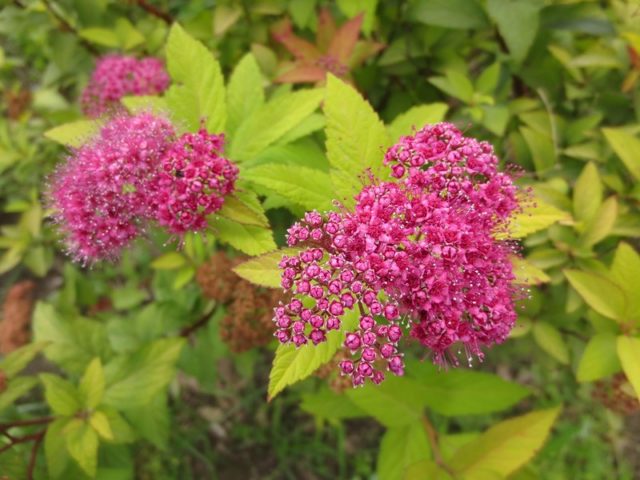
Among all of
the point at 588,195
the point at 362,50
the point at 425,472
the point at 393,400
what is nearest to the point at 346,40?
the point at 362,50

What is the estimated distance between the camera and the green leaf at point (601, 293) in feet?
6.35

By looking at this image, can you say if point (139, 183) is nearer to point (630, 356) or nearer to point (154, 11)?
point (154, 11)

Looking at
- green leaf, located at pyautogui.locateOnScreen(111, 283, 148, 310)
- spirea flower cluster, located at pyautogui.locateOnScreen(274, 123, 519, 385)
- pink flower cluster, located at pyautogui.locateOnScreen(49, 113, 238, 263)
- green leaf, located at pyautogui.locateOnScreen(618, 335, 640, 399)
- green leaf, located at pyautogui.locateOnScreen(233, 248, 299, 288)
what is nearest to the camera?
spirea flower cluster, located at pyautogui.locateOnScreen(274, 123, 519, 385)

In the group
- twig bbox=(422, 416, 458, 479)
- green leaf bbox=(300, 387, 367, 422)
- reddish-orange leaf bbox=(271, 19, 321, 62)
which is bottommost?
green leaf bbox=(300, 387, 367, 422)

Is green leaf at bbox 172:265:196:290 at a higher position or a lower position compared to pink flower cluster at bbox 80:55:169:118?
lower

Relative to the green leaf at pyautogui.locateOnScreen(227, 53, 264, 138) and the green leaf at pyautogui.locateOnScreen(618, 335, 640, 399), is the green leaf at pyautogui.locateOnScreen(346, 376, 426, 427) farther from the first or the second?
the green leaf at pyautogui.locateOnScreen(227, 53, 264, 138)

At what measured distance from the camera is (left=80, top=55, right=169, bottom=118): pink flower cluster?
250 cm

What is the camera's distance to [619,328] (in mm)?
2047

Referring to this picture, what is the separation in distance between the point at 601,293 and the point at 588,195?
483 millimetres

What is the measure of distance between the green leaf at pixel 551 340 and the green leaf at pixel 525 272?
0.86 metres

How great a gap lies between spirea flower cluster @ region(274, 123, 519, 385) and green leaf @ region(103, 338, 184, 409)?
1.14 meters

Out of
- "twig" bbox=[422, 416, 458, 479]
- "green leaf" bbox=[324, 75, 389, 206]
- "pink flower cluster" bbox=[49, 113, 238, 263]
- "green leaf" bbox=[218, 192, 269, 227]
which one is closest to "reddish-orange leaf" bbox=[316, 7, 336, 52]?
"green leaf" bbox=[324, 75, 389, 206]

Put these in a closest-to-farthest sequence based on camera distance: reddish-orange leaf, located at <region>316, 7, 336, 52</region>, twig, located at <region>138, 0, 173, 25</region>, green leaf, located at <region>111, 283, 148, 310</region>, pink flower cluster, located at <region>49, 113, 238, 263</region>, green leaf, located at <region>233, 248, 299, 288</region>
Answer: green leaf, located at <region>233, 248, 299, 288</region>
pink flower cluster, located at <region>49, 113, 238, 263</region>
reddish-orange leaf, located at <region>316, 7, 336, 52</region>
twig, located at <region>138, 0, 173, 25</region>
green leaf, located at <region>111, 283, 148, 310</region>

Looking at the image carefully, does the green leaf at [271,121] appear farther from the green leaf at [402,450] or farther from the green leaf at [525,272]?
the green leaf at [402,450]
